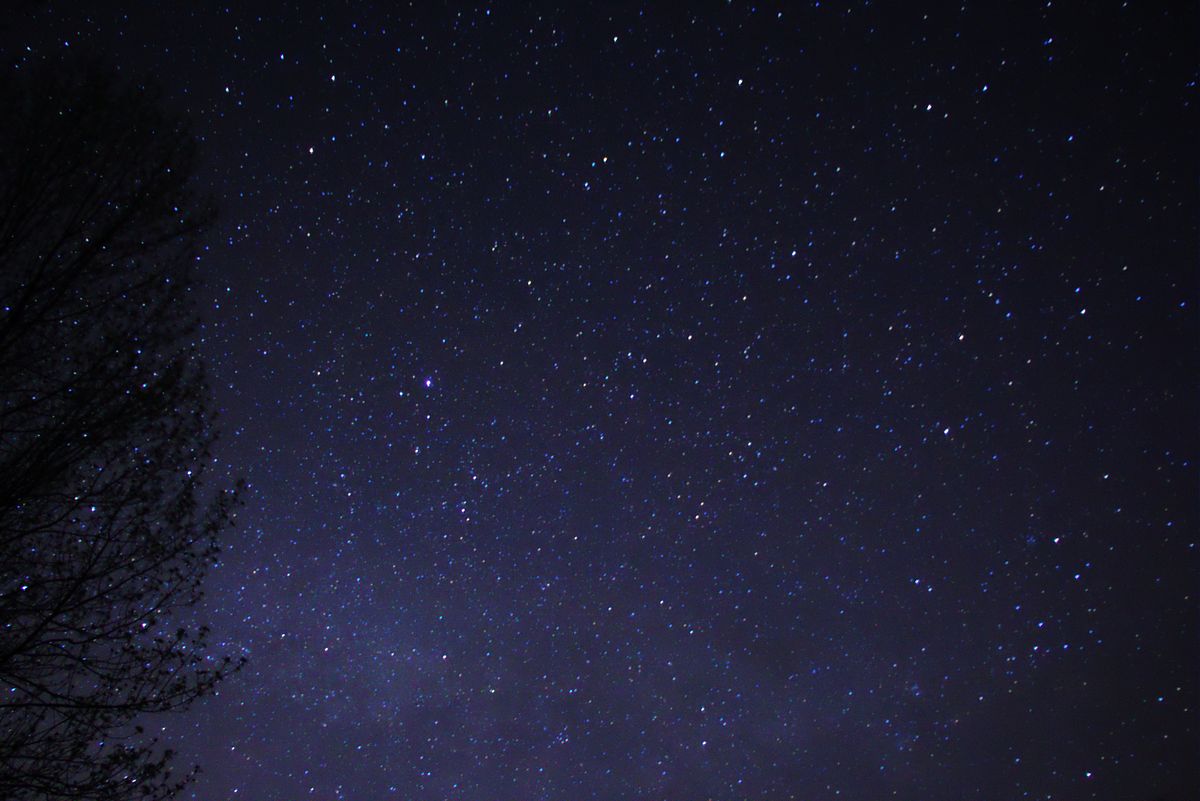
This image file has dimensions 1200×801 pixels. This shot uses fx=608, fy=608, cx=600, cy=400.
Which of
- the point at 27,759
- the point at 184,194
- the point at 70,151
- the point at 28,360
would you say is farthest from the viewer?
the point at 184,194

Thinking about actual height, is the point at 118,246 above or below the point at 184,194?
below

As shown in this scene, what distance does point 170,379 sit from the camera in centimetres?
322

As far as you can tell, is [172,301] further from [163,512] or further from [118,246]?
[163,512]

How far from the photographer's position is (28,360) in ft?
10.0

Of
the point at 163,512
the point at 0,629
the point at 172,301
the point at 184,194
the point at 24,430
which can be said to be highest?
the point at 184,194

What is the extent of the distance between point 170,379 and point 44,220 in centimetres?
106

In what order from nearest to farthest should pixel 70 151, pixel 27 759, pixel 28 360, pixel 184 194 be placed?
pixel 27 759, pixel 28 360, pixel 70 151, pixel 184 194

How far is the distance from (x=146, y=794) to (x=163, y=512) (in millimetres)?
1399

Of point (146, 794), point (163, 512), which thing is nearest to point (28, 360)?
point (163, 512)

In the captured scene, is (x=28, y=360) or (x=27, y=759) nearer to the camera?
(x=27, y=759)

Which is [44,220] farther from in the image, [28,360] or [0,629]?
[0,629]

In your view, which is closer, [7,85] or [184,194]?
[7,85]

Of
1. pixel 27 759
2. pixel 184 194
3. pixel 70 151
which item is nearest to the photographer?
pixel 27 759

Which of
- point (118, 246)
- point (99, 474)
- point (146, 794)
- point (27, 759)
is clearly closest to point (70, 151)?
point (118, 246)
